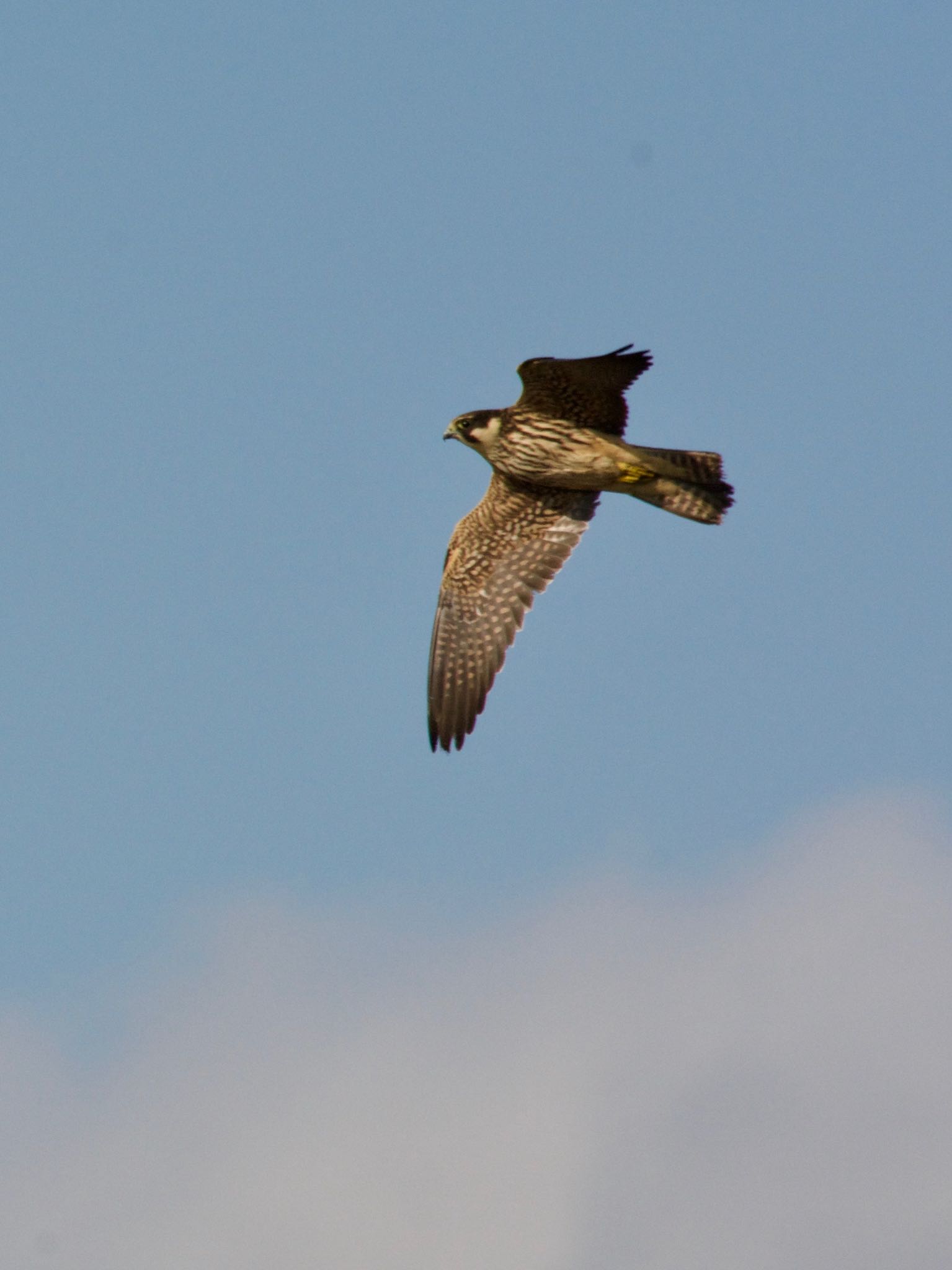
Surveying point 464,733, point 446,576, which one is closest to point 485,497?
point 446,576

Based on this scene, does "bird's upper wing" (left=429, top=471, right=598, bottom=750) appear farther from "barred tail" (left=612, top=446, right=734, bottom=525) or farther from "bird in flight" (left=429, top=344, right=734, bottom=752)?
"barred tail" (left=612, top=446, right=734, bottom=525)

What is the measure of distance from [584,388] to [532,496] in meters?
1.99

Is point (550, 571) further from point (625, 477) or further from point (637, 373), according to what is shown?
point (637, 373)

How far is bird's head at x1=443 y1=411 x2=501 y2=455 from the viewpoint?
18.1 metres

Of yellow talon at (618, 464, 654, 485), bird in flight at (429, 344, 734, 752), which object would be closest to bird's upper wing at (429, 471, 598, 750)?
bird in flight at (429, 344, 734, 752)

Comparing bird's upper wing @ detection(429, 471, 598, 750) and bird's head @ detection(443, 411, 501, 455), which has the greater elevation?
bird's head @ detection(443, 411, 501, 455)

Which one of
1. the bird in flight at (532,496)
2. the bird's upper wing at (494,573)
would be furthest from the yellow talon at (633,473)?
the bird's upper wing at (494,573)

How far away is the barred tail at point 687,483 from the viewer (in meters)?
17.4

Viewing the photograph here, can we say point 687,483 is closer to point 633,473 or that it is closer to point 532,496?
point 633,473

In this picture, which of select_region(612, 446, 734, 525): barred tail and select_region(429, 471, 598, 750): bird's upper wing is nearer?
select_region(612, 446, 734, 525): barred tail

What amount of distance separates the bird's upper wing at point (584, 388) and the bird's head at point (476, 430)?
488 millimetres

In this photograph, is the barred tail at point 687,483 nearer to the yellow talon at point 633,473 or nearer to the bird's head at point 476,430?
the yellow talon at point 633,473

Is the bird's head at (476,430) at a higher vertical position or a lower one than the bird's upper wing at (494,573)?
higher

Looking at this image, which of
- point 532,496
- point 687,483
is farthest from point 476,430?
point 687,483
